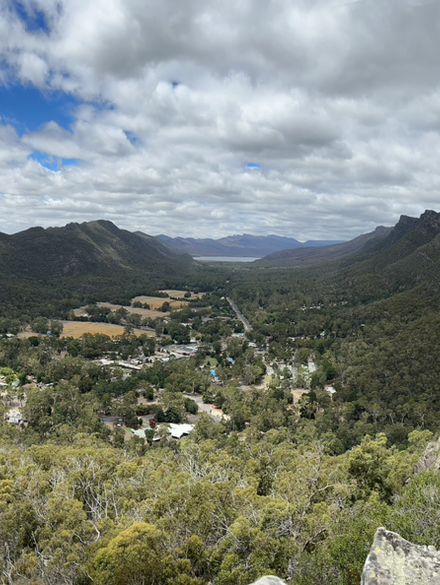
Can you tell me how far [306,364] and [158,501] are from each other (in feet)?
282

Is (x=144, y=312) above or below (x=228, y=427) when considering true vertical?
above

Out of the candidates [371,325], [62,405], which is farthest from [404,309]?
[62,405]

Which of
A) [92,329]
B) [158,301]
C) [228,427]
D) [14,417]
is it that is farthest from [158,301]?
[228,427]

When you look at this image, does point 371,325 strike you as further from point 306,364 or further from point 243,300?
point 243,300

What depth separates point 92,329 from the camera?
5310 inches

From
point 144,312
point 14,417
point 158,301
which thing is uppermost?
point 158,301

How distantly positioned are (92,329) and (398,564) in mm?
131753

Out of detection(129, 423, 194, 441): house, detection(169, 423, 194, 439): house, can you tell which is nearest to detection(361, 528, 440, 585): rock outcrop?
detection(129, 423, 194, 441): house

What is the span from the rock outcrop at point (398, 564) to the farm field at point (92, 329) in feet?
391

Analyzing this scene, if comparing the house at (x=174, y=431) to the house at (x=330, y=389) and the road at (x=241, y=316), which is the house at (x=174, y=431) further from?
the road at (x=241, y=316)

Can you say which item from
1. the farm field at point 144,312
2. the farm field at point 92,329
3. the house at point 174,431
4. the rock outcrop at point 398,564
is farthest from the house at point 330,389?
the farm field at point 144,312

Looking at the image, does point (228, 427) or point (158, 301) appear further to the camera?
point (158, 301)

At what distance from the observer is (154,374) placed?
8738 cm

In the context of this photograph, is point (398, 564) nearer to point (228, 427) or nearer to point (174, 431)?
point (174, 431)
